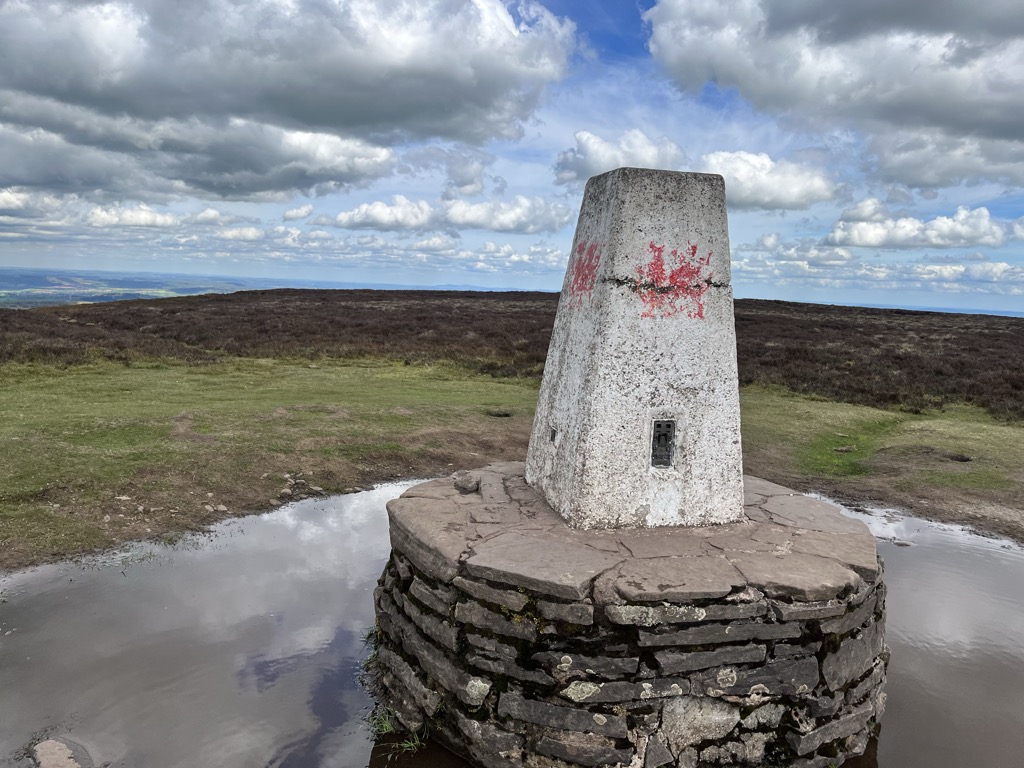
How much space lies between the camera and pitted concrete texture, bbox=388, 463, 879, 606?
5.08m

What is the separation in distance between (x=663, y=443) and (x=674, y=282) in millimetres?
1524

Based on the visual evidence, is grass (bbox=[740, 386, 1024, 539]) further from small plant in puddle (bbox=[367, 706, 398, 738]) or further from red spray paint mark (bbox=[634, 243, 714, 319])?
small plant in puddle (bbox=[367, 706, 398, 738])

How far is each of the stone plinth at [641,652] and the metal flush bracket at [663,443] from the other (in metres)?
0.81

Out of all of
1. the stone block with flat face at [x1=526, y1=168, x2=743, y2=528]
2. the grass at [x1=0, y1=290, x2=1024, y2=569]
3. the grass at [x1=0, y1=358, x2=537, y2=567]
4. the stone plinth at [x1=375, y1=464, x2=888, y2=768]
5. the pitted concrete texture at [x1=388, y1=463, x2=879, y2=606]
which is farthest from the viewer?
the grass at [x1=0, y1=290, x2=1024, y2=569]

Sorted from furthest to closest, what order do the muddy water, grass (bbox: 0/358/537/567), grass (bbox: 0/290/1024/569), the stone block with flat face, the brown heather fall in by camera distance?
1. the brown heather
2. grass (bbox: 0/290/1024/569)
3. grass (bbox: 0/358/537/567)
4. the stone block with flat face
5. the muddy water

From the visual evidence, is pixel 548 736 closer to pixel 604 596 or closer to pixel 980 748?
pixel 604 596

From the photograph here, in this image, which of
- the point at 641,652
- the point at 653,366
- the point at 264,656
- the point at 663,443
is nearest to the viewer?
the point at 641,652

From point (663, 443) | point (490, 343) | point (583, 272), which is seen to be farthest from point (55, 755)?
point (490, 343)

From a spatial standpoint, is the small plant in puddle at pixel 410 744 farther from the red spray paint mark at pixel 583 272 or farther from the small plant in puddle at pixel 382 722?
the red spray paint mark at pixel 583 272

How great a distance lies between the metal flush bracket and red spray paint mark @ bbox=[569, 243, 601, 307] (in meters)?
1.43

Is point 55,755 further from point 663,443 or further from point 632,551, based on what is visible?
point 663,443

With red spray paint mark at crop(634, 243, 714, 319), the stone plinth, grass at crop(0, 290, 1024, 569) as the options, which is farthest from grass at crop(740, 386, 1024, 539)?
red spray paint mark at crop(634, 243, 714, 319)

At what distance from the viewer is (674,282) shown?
6.18 metres

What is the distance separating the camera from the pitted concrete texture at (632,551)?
200 inches
